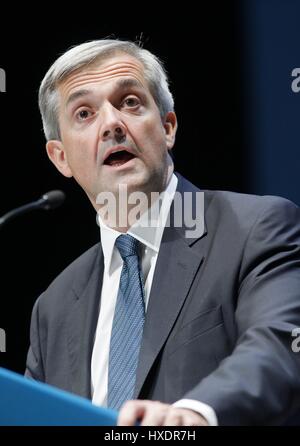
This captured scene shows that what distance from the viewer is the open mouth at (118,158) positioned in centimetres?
200

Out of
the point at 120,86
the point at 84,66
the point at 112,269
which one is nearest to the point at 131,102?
the point at 120,86

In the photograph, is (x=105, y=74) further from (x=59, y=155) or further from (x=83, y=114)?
(x=59, y=155)

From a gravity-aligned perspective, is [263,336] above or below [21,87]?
below

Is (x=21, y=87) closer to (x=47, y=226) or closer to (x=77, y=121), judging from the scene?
(x=47, y=226)

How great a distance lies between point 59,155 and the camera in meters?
2.29

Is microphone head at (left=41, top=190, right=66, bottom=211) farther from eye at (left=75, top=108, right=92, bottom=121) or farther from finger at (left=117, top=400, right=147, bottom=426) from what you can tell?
finger at (left=117, top=400, right=147, bottom=426)

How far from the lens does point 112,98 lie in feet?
6.65

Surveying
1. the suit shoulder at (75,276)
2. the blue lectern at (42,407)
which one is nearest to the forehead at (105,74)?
the suit shoulder at (75,276)

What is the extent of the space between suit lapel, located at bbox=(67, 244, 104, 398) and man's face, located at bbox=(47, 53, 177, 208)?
0.22m

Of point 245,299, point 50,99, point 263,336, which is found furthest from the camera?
point 50,99

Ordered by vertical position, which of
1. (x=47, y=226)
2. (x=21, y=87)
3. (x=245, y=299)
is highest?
(x=21, y=87)

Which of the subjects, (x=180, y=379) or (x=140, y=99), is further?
(x=140, y=99)

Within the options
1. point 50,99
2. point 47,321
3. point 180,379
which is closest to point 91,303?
point 47,321

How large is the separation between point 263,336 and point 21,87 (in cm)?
188
